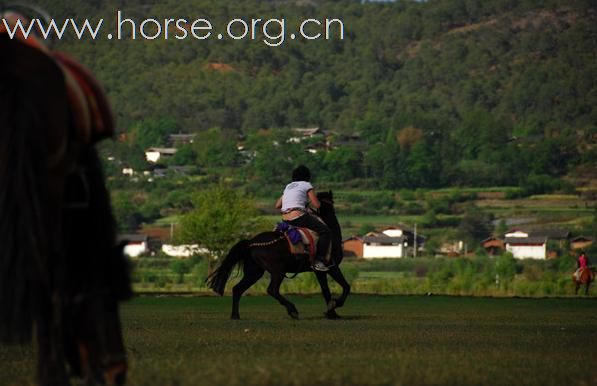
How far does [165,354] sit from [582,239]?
4333 inches

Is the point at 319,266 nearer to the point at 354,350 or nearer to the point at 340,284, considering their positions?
the point at 340,284

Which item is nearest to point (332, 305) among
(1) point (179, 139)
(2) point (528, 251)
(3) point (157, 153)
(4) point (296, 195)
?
(4) point (296, 195)

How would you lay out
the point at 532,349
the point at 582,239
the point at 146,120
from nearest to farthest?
1. the point at 532,349
2. the point at 582,239
3. the point at 146,120

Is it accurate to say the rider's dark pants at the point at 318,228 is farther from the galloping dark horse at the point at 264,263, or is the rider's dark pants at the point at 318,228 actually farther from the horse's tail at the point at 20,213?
the horse's tail at the point at 20,213

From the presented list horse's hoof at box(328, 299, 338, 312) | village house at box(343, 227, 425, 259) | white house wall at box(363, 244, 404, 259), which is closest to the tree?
horse's hoof at box(328, 299, 338, 312)

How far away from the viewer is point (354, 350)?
1367cm

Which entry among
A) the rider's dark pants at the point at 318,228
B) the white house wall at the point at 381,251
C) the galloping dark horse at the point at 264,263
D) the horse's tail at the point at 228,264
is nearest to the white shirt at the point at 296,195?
the rider's dark pants at the point at 318,228

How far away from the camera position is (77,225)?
7.84 m

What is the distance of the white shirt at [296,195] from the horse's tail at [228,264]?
0.80 metres

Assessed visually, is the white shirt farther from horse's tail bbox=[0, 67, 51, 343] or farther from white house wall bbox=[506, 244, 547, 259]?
white house wall bbox=[506, 244, 547, 259]

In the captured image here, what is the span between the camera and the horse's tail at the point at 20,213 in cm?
701

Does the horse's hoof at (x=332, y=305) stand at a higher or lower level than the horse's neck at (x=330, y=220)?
lower

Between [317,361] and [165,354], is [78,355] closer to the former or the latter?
[317,361]

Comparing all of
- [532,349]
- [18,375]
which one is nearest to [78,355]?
[18,375]
